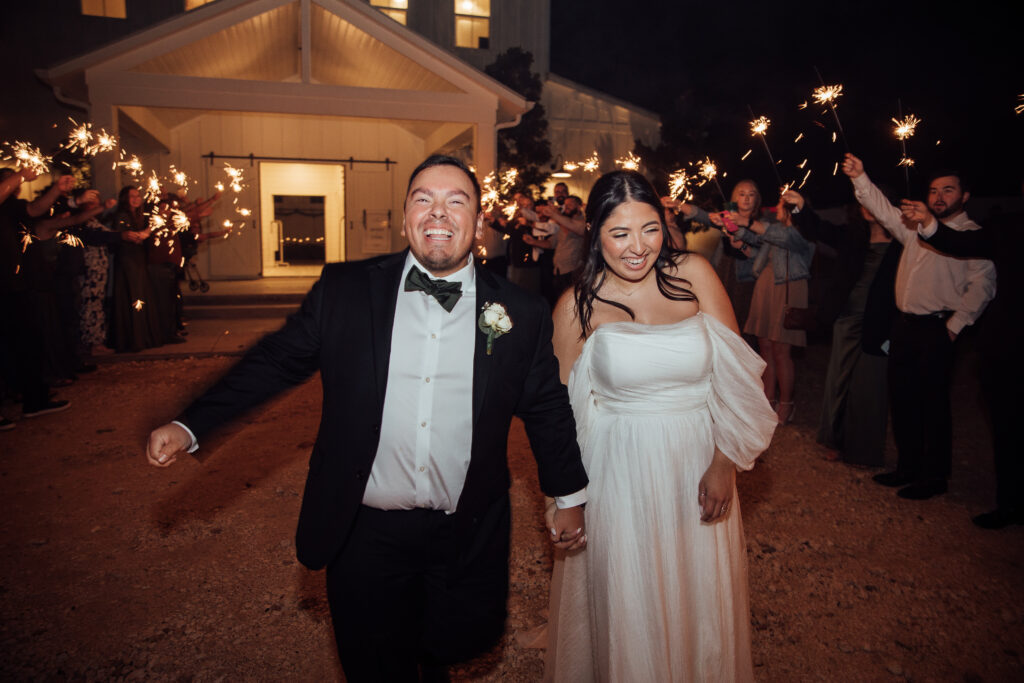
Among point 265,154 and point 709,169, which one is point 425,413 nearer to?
point 709,169

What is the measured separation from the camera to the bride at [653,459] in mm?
2564

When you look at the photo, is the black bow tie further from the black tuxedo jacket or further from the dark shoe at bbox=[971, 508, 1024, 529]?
the dark shoe at bbox=[971, 508, 1024, 529]

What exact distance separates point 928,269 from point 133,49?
40.1ft

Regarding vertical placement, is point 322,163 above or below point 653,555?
above

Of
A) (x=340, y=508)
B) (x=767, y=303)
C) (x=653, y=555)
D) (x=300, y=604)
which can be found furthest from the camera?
(x=767, y=303)

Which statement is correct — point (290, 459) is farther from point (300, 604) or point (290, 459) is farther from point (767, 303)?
point (767, 303)

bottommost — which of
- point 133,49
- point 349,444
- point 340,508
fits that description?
point 340,508

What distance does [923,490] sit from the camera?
5.11 metres

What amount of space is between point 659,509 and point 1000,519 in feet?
11.6

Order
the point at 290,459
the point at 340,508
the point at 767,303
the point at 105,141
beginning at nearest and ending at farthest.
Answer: the point at 340,508 < the point at 290,459 < the point at 767,303 < the point at 105,141

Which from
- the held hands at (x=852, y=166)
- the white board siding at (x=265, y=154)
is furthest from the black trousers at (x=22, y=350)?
the white board siding at (x=265, y=154)

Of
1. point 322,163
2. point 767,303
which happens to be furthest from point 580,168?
point 767,303

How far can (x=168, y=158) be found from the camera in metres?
16.2

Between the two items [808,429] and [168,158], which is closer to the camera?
[808,429]
